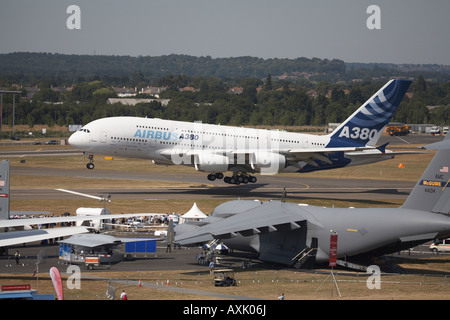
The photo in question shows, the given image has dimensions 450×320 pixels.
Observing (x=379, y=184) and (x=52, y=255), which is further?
(x=379, y=184)

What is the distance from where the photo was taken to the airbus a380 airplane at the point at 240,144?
7831 cm

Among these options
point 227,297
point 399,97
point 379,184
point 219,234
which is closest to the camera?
point 227,297

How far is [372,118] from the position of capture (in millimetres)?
82875

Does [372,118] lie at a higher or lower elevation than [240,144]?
higher

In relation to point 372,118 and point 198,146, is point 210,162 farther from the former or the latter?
point 372,118

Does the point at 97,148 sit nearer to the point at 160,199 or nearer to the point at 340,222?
the point at 160,199

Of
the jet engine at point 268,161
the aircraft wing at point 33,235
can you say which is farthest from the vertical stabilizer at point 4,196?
the jet engine at point 268,161

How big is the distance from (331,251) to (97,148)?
4143 cm

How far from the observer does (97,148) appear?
78.2m

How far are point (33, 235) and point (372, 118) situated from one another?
2048 inches

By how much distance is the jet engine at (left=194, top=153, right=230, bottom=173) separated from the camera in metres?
78.2

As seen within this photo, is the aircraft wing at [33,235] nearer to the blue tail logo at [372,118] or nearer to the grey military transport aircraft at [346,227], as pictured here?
the grey military transport aircraft at [346,227]

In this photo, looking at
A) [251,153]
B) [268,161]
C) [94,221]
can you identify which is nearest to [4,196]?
[94,221]
